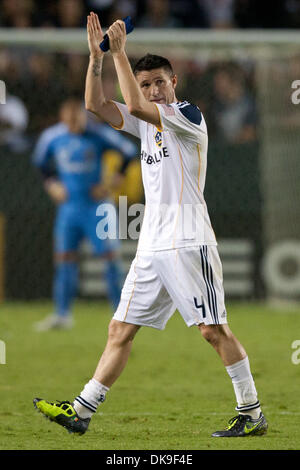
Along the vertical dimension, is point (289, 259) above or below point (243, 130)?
below

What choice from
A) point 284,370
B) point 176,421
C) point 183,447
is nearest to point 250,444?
point 183,447

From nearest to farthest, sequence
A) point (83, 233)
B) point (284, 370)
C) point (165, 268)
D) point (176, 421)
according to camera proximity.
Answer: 1. point (165, 268)
2. point (176, 421)
3. point (284, 370)
4. point (83, 233)

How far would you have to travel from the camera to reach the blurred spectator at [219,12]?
15.2 metres

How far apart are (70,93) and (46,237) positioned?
2.01 m

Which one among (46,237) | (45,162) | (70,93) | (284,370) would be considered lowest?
(284,370)

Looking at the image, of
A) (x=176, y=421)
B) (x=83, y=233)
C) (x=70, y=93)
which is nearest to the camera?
(x=176, y=421)

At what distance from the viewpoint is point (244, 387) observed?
5266 mm

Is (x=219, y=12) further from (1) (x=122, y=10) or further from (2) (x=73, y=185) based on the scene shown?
(2) (x=73, y=185)

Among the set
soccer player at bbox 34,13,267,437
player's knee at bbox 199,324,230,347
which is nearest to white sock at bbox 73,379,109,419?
soccer player at bbox 34,13,267,437

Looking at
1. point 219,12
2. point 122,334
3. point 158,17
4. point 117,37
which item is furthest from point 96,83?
point 219,12

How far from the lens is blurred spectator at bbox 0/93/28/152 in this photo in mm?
12758

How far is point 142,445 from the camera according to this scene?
4.95 metres

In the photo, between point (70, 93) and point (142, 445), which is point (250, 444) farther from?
point (70, 93)

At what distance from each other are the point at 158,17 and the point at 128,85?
407 inches
